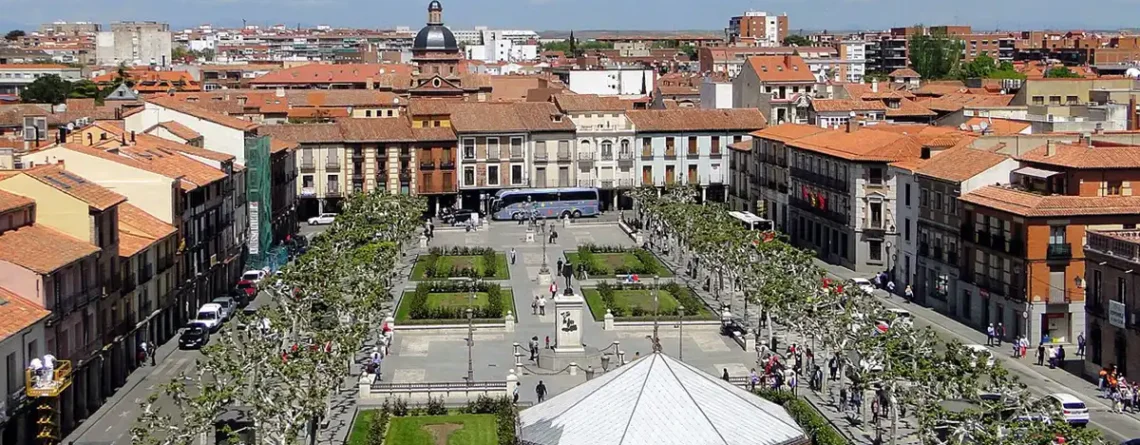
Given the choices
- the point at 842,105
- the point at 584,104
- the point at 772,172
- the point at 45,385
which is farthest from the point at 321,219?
the point at 45,385

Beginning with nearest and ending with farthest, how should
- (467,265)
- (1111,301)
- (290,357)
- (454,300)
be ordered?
(290,357) → (1111,301) → (454,300) → (467,265)

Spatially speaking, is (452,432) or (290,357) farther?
(452,432)

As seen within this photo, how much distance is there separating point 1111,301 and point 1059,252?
7.43 meters

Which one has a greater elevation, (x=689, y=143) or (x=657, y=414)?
(x=689, y=143)

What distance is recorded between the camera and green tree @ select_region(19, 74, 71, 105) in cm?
16275

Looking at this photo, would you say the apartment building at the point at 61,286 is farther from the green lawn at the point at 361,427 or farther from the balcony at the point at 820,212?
the balcony at the point at 820,212

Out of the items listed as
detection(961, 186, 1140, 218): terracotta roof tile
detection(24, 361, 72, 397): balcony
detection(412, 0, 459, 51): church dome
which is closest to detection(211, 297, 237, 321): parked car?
detection(24, 361, 72, 397): balcony

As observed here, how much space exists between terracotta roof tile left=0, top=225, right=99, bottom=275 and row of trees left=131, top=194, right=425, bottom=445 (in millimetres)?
4952

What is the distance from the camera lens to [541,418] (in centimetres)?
2956

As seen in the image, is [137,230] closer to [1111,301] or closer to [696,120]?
[1111,301]

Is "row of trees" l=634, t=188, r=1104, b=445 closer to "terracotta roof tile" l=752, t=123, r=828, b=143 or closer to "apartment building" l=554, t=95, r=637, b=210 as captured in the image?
"terracotta roof tile" l=752, t=123, r=828, b=143

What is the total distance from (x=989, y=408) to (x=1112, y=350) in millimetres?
19346

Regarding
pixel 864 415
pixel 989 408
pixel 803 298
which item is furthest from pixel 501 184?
pixel 989 408

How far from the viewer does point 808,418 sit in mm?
45719
